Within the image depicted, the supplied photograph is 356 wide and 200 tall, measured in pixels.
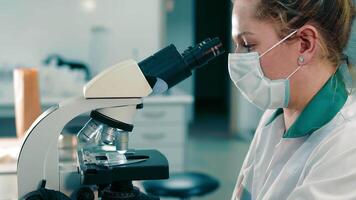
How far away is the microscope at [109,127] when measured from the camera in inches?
35.9

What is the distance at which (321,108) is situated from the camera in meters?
1.00

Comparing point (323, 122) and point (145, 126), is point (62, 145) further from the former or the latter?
point (145, 126)

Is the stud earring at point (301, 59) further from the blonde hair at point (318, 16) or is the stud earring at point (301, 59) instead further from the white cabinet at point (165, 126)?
the white cabinet at point (165, 126)

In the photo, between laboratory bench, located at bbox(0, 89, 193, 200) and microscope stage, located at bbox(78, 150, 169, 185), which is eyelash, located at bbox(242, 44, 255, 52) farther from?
laboratory bench, located at bbox(0, 89, 193, 200)

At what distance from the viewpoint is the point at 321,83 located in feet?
3.39

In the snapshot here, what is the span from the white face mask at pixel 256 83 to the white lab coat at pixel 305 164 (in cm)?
10

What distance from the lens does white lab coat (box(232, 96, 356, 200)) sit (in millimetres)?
886

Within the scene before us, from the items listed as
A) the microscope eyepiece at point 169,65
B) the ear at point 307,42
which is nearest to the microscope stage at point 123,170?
the microscope eyepiece at point 169,65

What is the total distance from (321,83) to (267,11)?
0.20 m

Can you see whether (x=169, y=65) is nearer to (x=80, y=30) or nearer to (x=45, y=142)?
(x=45, y=142)

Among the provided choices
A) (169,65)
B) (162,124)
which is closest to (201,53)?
(169,65)

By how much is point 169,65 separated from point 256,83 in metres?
0.26

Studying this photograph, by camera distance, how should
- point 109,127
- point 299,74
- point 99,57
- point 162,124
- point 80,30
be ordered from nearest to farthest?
1. point 109,127
2. point 299,74
3. point 162,124
4. point 99,57
5. point 80,30

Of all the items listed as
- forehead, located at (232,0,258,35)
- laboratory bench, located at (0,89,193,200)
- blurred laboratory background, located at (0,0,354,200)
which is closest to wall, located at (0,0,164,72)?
blurred laboratory background, located at (0,0,354,200)
